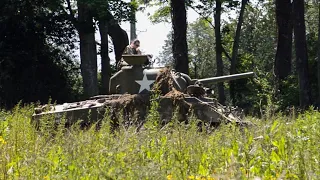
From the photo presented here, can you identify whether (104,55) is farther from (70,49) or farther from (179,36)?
(179,36)

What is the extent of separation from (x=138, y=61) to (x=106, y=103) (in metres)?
1.69

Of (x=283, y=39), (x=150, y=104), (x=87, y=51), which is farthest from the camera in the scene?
(x=283, y=39)

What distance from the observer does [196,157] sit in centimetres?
488

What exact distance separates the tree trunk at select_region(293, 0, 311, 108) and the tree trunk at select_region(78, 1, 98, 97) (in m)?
8.39

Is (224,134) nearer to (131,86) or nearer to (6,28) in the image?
(131,86)

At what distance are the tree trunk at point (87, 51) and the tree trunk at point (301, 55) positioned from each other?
8390 millimetres

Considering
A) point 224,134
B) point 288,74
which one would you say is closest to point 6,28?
point 288,74

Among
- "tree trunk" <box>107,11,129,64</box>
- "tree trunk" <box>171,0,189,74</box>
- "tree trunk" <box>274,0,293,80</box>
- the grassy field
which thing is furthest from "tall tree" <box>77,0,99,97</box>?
the grassy field

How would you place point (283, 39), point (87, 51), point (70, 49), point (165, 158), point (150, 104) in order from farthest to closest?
point (70, 49)
point (283, 39)
point (87, 51)
point (150, 104)
point (165, 158)

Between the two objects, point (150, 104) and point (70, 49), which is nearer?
point (150, 104)

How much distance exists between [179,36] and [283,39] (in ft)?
20.5

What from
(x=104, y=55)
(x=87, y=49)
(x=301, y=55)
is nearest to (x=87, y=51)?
(x=87, y=49)

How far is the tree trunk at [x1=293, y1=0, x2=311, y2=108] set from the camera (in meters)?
20.8

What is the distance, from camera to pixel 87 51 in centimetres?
2458
